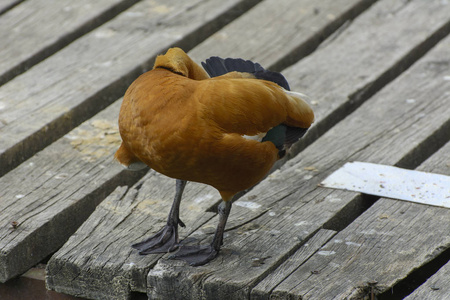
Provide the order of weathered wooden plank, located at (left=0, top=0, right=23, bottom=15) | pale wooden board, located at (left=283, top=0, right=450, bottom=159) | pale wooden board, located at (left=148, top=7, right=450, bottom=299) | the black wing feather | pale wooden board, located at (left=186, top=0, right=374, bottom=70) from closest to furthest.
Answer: pale wooden board, located at (left=148, top=7, right=450, bottom=299)
the black wing feather
pale wooden board, located at (left=283, top=0, right=450, bottom=159)
pale wooden board, located at (left=186, top=0, right=374, bottom=70)
weathered wooden plank, located at (left=0, top=0, right=23, bottom=15)

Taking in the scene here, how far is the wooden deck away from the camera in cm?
257

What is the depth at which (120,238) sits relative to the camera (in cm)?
280

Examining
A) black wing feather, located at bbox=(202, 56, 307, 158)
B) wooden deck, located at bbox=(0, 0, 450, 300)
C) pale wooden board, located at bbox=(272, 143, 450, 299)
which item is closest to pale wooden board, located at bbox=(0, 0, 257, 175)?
wooden deck, located at bbox=(0, 0, 450, 300)

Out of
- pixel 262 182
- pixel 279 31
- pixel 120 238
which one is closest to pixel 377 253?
pixel 262 182

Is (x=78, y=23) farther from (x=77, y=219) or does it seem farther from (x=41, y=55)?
(x=77, y=219)

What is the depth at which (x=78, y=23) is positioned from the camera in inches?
179

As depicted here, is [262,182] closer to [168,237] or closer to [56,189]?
[168,237]

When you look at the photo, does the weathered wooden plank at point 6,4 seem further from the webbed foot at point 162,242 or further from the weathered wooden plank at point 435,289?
the weathered wooden plank at point 435,289

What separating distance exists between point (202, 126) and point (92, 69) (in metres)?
1.92

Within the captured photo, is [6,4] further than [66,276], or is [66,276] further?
[6,4]

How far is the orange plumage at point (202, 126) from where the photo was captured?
7.74 ft

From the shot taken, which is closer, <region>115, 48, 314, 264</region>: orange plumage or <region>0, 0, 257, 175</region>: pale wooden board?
<region>115, 48, 314, 264</region>: orange plumage

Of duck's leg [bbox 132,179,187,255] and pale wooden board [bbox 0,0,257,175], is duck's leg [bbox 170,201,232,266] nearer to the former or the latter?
duck's leg [bbox 132,179,187,255]

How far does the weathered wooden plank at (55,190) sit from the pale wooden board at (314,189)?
21.7 inches
